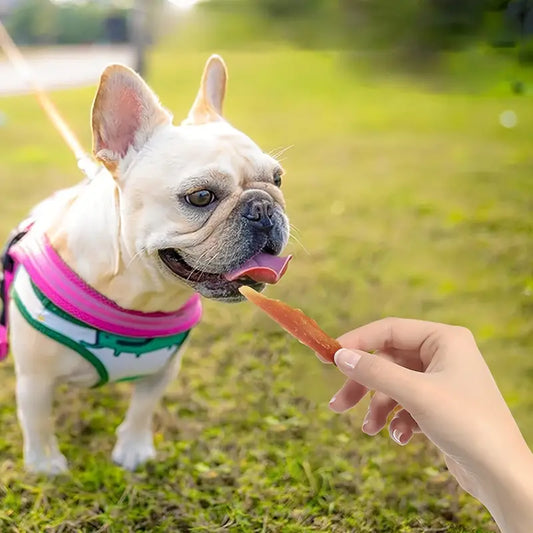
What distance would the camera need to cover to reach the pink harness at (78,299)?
1.68 m

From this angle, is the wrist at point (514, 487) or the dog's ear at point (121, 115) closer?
the wrist at point (514, 487)

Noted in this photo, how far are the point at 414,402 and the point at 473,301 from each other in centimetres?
218

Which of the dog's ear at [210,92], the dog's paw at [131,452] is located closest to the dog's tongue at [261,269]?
the dog's ear at [210,92]

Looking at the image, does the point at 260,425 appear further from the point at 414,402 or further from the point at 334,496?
the point at 414,402

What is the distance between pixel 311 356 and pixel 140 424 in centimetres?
86

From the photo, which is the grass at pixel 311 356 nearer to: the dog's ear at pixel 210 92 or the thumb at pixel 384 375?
the thumb at pixel 384 375

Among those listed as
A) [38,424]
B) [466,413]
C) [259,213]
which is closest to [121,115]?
[259,213]

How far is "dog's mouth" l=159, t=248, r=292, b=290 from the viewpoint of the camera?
1.55 m

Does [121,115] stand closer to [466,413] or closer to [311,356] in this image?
[466,413]

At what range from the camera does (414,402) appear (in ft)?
3.92

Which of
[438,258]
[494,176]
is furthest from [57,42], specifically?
[438,258]

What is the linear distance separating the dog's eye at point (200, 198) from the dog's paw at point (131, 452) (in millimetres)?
871

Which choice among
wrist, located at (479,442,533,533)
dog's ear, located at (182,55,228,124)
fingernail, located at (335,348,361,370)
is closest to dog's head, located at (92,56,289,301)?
dog's ear, located at (182,55,228,124)

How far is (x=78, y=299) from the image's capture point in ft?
5.51
